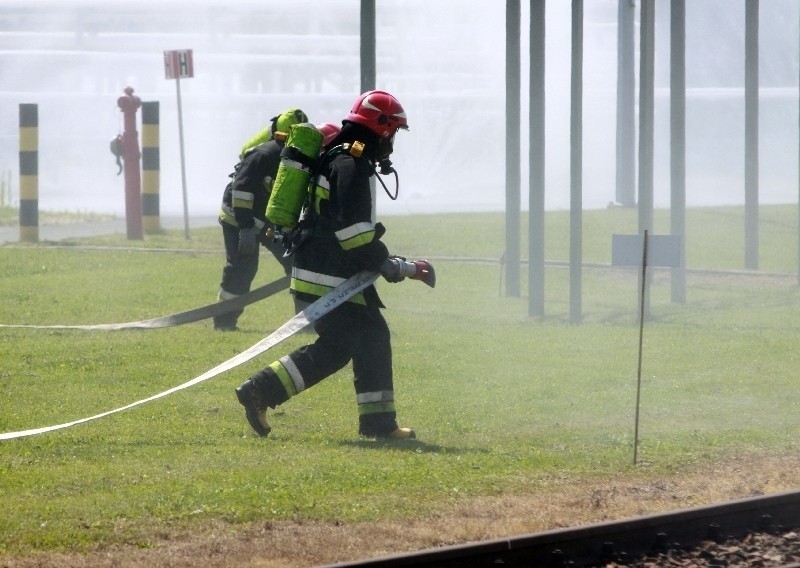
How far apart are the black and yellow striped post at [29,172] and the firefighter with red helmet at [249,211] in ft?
23.5

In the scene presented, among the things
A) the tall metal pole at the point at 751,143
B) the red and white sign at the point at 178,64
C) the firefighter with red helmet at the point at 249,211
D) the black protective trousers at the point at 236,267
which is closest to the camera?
the firefighter with red helmet at the point at 249,211

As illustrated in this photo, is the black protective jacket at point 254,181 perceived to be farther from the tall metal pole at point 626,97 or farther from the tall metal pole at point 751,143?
the tall metal pole at point 626,97

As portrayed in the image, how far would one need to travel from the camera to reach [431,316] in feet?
42.5

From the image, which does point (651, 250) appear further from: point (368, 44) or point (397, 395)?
point (368, 44)

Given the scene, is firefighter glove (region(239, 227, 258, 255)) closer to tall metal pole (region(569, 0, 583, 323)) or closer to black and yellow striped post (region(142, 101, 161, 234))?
tall metal pole (region(569, 0, 583, 323))

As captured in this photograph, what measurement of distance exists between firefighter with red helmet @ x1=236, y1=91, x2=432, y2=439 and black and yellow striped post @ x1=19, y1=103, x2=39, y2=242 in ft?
36.7

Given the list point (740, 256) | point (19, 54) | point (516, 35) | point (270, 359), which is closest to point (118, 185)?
point (19, 54)

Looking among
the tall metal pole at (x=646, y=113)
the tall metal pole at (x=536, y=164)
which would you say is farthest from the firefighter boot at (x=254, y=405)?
the tall metal pole at (x=646, y=113)

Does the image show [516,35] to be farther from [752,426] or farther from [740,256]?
[752,426]

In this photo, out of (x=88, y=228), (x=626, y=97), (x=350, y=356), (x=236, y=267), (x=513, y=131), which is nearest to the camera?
(x=350, y=356)

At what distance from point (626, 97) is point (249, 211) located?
11773mm

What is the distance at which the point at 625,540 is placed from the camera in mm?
5531

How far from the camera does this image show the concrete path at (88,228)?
61.8 ft

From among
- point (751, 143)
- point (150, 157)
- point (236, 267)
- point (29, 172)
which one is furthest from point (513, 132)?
point (29, 172)
